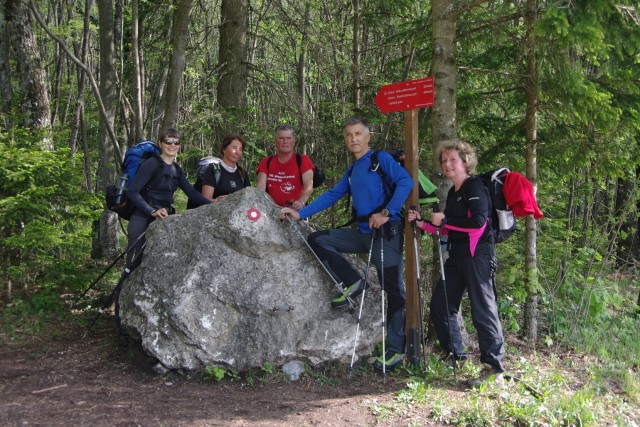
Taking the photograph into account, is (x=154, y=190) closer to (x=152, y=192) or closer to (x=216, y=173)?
(x=152, y=192)

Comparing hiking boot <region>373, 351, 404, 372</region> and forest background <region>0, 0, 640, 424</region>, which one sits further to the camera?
forest background <region>0, 0, 640, 424</region>

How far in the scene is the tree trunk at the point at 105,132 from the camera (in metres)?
8.95

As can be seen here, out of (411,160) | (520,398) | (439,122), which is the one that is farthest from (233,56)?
(520,398)

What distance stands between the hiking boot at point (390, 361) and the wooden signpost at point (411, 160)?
177 mm

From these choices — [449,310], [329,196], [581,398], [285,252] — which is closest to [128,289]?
[285,252]

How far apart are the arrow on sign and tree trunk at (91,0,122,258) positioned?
5002mm

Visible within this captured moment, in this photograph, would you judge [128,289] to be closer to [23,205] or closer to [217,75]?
[23,205]

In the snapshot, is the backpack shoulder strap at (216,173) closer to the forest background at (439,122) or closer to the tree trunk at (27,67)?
the forest background at (439,122)

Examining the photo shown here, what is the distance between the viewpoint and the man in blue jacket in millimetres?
5270

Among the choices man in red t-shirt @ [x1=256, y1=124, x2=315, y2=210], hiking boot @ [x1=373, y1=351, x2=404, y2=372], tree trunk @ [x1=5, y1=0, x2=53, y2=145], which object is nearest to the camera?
hiking boot @ [x1=373, y1=351, x2=404, y2=372]

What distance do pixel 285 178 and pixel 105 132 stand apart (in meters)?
5.09

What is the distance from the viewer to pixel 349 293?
556cm

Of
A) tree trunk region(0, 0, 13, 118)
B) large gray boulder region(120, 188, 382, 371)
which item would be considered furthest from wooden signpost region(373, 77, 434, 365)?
tree trunk region(0, 0, 13, 118)

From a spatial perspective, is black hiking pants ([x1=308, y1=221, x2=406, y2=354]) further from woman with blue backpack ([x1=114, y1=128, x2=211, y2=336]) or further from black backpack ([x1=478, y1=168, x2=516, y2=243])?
woman with blue backpack ([x1=114, y1=128, x2=211, y2=336])
